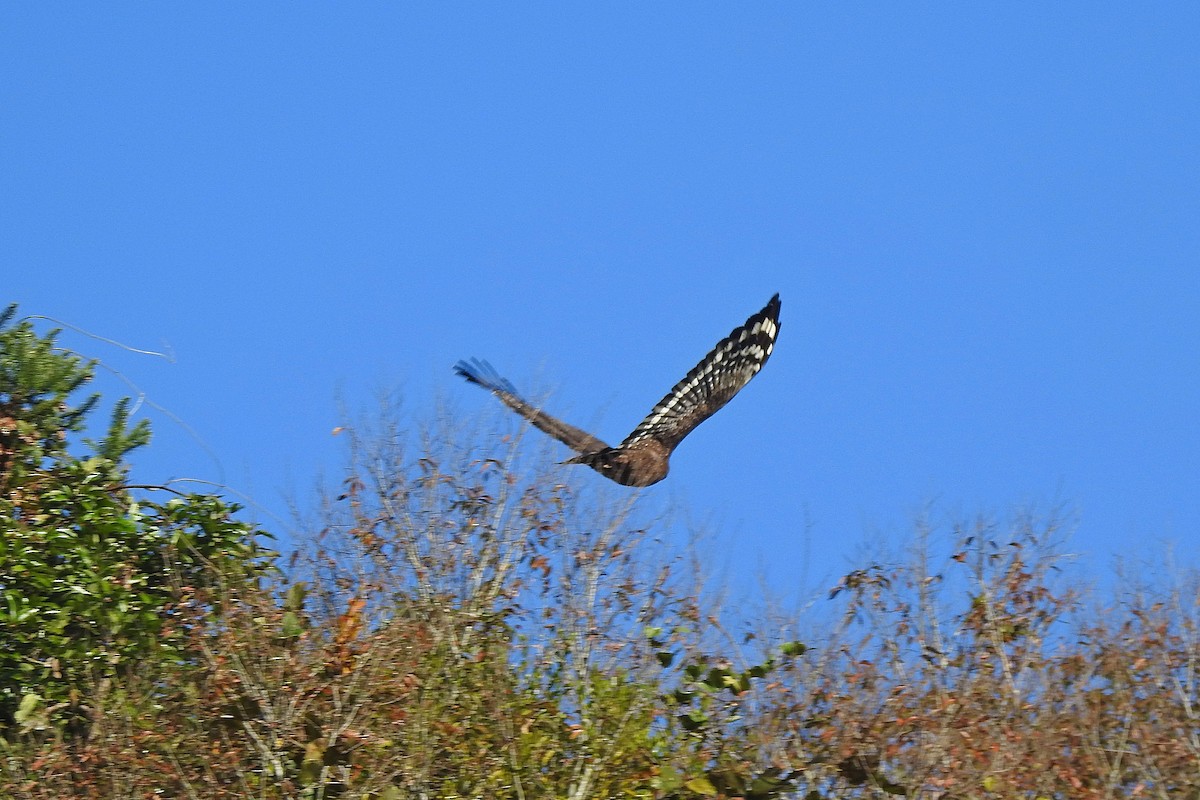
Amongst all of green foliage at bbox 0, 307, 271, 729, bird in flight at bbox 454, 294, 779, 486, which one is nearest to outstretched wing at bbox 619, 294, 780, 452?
bird in flight at bbox 454, 294, 779, 486

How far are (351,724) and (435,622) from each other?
5.40ft

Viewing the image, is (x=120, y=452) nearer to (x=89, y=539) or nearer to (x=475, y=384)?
(x=89, y=539)

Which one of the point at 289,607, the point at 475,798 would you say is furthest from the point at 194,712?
the point at 475,798

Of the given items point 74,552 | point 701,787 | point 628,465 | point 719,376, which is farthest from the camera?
point 719,376

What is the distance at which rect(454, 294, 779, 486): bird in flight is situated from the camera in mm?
17992

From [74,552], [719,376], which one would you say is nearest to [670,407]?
[719,376]

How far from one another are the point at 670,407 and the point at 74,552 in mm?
7516

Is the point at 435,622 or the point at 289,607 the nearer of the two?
the point at 289,607

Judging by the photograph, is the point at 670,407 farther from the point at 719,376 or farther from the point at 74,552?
the point at 74,552

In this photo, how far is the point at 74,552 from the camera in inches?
647

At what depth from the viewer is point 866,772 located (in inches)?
563

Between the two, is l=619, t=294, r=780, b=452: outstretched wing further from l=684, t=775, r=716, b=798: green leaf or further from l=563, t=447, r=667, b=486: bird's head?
l=684, t=775, r=716, b=798: green leaf

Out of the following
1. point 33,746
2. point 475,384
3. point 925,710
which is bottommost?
point 33,746

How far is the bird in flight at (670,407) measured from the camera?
59.0 ft
